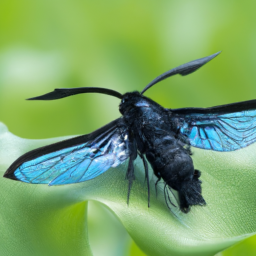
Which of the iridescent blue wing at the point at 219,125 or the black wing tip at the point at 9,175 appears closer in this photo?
the black wing tip at the point at 9,175

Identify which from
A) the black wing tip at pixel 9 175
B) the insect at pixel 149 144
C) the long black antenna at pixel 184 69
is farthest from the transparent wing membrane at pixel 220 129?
the black wing tip at pixel 9 175

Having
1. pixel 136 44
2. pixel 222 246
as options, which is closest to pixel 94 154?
pixel 222 246

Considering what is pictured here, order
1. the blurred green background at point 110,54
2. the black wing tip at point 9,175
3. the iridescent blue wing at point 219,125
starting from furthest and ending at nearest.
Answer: the blurred green background at point 110,54 → the iridescent blue wing at point 219,125 → the black wing tip at point 9,175

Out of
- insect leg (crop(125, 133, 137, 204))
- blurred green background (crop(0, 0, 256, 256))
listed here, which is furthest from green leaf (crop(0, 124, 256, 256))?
blurred green background (crop(0, 0, 256, 256))

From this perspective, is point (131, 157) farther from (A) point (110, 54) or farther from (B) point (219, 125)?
(A) point (110, 54)

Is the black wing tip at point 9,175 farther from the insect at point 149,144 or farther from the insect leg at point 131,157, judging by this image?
the insect leg at point 131,157

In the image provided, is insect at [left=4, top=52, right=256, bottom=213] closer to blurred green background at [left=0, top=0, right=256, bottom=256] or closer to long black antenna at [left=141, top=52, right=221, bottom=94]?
long black antenna at [left=141, top=52, right=221, bottom=94]

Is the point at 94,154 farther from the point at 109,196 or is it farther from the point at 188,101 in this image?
the point at 188,101
